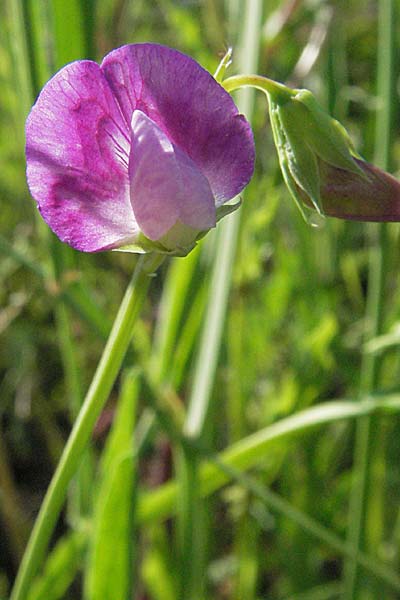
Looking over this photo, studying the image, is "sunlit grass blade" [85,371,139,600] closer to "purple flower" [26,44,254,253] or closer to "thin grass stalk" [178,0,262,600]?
"thin grass stalk" [178,0,262,600]

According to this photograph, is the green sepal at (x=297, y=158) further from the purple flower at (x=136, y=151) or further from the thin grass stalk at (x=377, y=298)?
the thin grass stalk at (x=377, y=298)

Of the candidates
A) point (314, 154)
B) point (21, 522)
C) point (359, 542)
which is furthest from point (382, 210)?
point (21, 522)

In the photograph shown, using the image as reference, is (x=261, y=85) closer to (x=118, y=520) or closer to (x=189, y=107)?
(x=189, y=107)

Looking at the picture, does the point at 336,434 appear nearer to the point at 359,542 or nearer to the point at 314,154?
the point at 359,542

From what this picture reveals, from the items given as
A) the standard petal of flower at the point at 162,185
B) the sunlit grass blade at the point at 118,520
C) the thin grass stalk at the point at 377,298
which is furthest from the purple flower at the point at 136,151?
the thin grass stalk at the point at 377,298

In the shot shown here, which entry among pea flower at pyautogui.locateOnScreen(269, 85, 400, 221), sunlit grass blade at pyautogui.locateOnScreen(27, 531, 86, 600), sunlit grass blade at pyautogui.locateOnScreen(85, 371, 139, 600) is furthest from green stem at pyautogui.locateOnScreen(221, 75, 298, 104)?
sunlit grass blade at pyautogui.locateOnScreen(27, 531, 86, 600)

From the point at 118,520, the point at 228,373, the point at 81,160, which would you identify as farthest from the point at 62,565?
the point at 81,160
